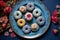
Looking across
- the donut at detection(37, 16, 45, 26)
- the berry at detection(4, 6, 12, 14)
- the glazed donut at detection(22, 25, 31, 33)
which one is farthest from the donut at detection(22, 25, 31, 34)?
the berry at detection(4, 6, 12, 14)

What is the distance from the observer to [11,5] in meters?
1.76

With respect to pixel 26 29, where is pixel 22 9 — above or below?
above

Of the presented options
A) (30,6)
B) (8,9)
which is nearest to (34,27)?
(30,6)

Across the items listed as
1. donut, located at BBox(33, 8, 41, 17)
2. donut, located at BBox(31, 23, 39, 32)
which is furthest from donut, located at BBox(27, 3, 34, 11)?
donut, located at BBox(31, 23, 39, 32)

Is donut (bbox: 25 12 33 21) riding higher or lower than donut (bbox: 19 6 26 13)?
lower

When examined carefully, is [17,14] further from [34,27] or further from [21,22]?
[34,27]

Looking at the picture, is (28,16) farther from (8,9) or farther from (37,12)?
(8,9)

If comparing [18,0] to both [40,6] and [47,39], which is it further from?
[47,39]

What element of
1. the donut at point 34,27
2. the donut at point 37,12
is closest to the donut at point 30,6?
the donut at point 37,12

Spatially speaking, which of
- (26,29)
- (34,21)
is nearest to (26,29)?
(26,29)

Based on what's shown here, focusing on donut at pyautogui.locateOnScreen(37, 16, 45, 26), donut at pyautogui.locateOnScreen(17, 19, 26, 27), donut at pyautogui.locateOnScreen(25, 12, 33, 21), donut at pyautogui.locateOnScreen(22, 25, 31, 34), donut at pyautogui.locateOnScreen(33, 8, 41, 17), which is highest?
donut at pyautogui.locateOnScreen(33, 8, 41, 17)

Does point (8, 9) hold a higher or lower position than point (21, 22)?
higher

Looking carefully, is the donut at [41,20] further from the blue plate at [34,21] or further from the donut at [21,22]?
the donut at [21,22]

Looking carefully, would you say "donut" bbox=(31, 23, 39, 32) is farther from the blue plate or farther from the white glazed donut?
the white glazed donut
